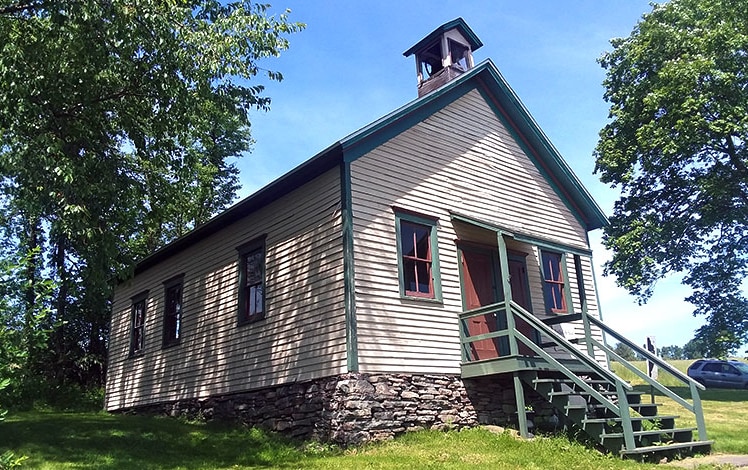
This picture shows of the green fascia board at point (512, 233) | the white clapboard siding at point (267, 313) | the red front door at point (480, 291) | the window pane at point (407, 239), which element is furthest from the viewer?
the red front door at point (480, 291)

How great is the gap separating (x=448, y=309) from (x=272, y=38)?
6.43 meters

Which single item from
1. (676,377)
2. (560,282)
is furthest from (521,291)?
(676,377)

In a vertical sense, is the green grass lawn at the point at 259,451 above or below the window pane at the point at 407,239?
below

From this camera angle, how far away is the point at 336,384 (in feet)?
34.8

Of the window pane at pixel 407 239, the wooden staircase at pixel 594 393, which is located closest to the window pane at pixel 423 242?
the window pane at pixel 407 239

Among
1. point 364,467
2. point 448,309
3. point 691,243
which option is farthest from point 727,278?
point 364,467

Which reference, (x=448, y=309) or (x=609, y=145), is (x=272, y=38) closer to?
(x=448, y=309)

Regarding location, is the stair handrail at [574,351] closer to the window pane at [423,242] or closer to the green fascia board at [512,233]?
the green fascia board at [512,233]

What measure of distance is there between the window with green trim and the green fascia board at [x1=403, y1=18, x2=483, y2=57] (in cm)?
558

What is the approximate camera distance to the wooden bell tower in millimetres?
15430

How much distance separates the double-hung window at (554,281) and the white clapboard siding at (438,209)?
14.7 inches

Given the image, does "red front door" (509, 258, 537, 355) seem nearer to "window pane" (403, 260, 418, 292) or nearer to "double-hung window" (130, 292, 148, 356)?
"window pane" (403, 260, 418, 292)

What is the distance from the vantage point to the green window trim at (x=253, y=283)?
13.5m

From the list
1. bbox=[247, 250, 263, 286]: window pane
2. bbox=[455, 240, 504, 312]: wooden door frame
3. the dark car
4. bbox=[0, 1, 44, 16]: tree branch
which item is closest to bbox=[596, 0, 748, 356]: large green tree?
the dark car
